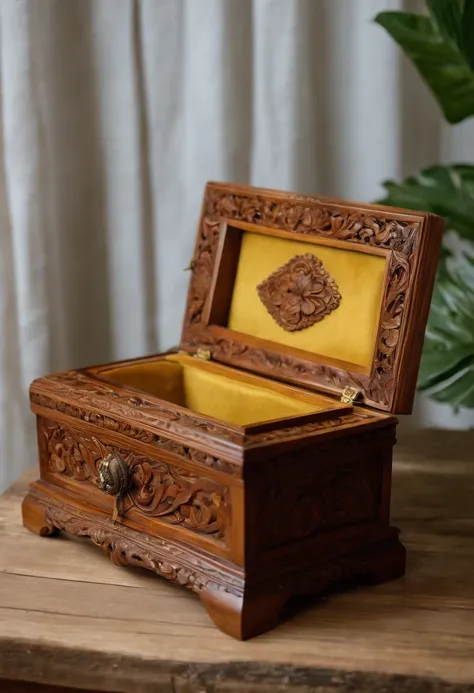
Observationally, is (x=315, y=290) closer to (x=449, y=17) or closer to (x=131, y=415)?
(x=131, y=415)

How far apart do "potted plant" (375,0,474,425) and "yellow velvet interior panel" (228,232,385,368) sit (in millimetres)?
268

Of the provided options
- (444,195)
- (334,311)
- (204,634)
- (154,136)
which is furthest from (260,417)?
(154,136)

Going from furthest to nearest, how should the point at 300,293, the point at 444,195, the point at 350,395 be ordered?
1. the point at 444,195
2. the point at 300,293
3. the point at 350,395

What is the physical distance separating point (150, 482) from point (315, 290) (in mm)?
315

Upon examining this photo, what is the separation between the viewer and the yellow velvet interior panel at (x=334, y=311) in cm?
106

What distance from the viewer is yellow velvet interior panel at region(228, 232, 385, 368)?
1.06m

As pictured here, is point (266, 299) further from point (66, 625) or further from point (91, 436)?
point (66, 625)

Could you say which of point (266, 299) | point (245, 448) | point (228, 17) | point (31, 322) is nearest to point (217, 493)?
point (245, 448)

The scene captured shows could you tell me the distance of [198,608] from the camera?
0.96m

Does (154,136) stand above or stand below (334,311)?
above

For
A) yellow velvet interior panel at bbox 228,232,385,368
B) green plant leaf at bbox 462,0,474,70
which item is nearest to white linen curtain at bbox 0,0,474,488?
green plant leaf at bbox 462,0,474,70

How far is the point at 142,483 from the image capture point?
100 centimetres

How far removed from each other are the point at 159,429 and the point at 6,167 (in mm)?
713

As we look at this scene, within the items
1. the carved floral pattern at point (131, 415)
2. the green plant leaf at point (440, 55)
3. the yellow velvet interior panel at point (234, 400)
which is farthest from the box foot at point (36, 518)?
the green plant leaf at point (440, 55)
